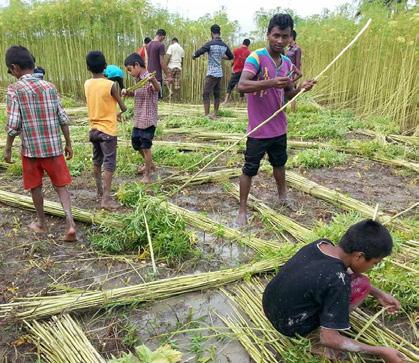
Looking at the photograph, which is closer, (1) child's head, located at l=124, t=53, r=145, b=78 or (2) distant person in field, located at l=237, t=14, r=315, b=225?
(2) distant person in field, located at l=237, t=14, r=315, b=225

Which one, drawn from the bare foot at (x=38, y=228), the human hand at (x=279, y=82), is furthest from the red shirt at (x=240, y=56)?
the bare foot at (x=38, y=228)

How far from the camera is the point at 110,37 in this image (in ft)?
36.3

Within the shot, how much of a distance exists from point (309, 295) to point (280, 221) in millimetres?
1585

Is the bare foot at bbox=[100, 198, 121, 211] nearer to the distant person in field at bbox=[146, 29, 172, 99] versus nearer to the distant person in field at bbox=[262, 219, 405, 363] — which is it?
the distant person in field at bbox=[262, 219, 405, 363]

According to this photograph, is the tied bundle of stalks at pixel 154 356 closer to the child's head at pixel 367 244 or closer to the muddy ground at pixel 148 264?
the muddy ground at pixel 148 264

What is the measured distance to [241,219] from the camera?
3582mm

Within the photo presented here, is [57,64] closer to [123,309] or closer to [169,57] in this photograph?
[169,57]

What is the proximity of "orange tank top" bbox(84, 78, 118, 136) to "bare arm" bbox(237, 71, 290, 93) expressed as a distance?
1.29 m

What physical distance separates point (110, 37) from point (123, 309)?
10036mm

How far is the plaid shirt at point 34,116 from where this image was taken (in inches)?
117

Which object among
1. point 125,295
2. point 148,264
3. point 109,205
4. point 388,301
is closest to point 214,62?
point 109,205

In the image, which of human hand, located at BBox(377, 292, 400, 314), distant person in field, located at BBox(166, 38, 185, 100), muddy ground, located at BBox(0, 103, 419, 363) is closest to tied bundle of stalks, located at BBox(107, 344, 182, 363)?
muddy ground, located at BBox(0, 103, 419, 363)

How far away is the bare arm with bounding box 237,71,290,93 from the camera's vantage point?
9.79 ft

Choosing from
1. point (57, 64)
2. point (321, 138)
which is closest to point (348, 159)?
point (321, 138)
